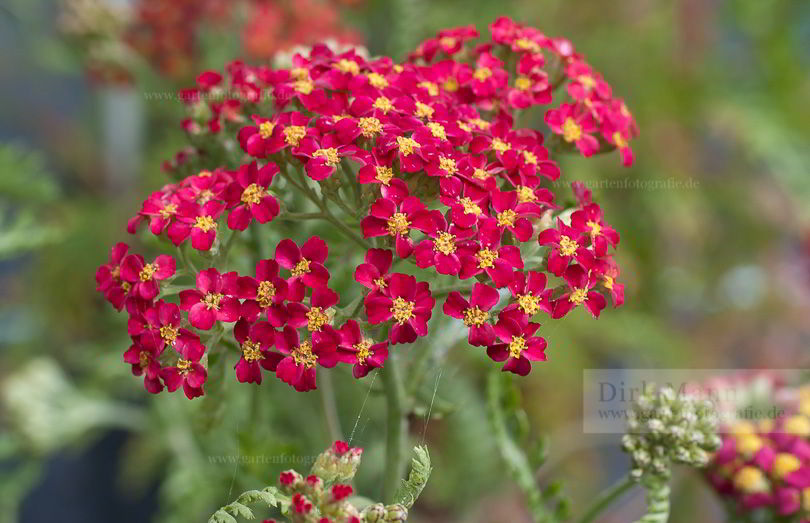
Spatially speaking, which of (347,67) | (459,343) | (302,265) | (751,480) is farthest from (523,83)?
(459,343)

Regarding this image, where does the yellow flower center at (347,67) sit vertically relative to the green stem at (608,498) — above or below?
above

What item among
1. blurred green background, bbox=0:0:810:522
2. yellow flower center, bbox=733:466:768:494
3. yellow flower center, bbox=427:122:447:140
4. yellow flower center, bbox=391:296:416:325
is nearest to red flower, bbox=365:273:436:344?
yellow flower center, bbox=391:296:416:325

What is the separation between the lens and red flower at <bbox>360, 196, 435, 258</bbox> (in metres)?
0.47

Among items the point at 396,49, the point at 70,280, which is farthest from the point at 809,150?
the point at 70,280

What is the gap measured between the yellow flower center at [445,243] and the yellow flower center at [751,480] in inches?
13.7

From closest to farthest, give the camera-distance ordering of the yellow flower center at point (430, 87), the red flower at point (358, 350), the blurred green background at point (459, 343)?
the red flower at point (358, 350) < the yellow flower center at point (430, 87) < the blurred green background at point (459, 343)

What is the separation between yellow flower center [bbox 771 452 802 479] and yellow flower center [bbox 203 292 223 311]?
464 mm

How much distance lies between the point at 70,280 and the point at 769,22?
56.3 inches

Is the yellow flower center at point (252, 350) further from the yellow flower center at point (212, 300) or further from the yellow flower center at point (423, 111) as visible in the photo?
the yellow flower center at point (423, 111)

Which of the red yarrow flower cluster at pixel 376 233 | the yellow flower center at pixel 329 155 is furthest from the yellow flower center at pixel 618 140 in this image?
the yellow flower center at pixel 329 155

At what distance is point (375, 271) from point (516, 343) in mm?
93

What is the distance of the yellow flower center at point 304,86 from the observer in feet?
1.79

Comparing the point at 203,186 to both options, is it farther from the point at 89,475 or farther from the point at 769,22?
the point at 769,22

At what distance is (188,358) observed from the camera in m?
0.47
